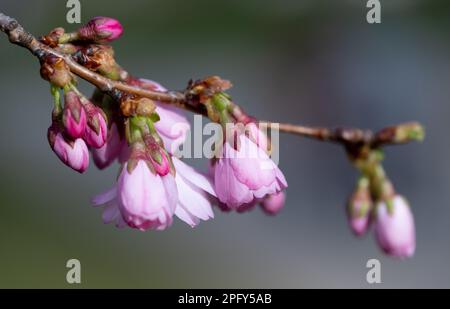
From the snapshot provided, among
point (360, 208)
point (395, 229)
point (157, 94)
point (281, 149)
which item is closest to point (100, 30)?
point (157, 94)

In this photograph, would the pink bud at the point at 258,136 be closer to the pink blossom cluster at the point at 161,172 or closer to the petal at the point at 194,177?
the pink blossom cluster at the point at 161,172

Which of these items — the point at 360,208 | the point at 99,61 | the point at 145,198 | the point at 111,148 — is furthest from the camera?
the point at 360,208

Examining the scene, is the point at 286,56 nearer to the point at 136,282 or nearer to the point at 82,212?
the point at 82,212

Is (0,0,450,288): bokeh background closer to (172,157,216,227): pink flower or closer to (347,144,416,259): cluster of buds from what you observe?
(347,144,416,259): cluster of buds

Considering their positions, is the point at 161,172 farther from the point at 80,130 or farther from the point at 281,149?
the point at 281,149

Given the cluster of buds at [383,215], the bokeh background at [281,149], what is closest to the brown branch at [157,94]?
the cluster of buds at [383,215]

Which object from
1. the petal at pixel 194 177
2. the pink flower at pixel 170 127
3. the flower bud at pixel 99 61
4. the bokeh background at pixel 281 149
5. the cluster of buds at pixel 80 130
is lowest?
the petal at pixel 194 177

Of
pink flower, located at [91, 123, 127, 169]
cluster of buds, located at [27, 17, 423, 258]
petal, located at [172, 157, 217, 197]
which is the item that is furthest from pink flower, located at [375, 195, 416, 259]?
pink flower, located at [91, 123, 127, 169]
